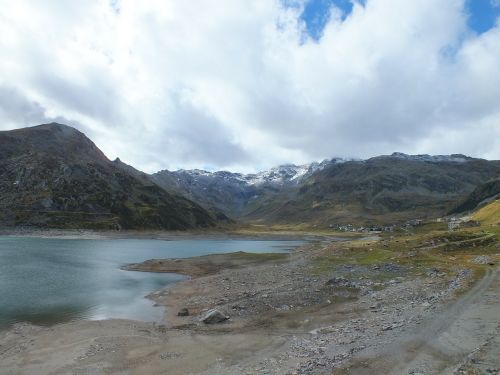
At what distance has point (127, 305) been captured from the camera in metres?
54.0

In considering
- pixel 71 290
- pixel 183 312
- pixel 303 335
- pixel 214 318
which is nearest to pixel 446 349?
pixel 303 335

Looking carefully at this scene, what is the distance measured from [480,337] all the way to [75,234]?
196m

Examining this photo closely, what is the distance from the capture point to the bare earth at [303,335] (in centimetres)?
2730

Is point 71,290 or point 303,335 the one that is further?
point 71,290

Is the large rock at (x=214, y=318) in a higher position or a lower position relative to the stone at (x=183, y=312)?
higher

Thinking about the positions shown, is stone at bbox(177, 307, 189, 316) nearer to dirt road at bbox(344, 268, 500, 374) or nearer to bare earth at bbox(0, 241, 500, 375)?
bare earth at bbox(0, 241, 500, 375)

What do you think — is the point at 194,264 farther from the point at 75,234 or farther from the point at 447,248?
the point at 75,234

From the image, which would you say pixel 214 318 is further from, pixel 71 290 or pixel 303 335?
pixel 71 290

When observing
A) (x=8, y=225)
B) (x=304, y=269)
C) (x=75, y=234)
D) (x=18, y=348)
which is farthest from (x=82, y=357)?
(x=8, y=225)

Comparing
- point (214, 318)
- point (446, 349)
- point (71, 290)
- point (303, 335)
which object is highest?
point (71, 290)

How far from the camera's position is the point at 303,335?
3550 centimetres

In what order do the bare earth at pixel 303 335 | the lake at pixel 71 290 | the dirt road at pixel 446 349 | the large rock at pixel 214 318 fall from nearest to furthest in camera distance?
the dirt road at pixel 446 349 → the bare earth at pixel 303 335 → the large rock at pixel 214 318 → the lake at pixel 71 290

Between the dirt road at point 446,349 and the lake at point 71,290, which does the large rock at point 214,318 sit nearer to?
the lake at point 71,290

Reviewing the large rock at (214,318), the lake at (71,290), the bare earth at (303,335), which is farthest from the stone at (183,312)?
the large rock at (214,318)
